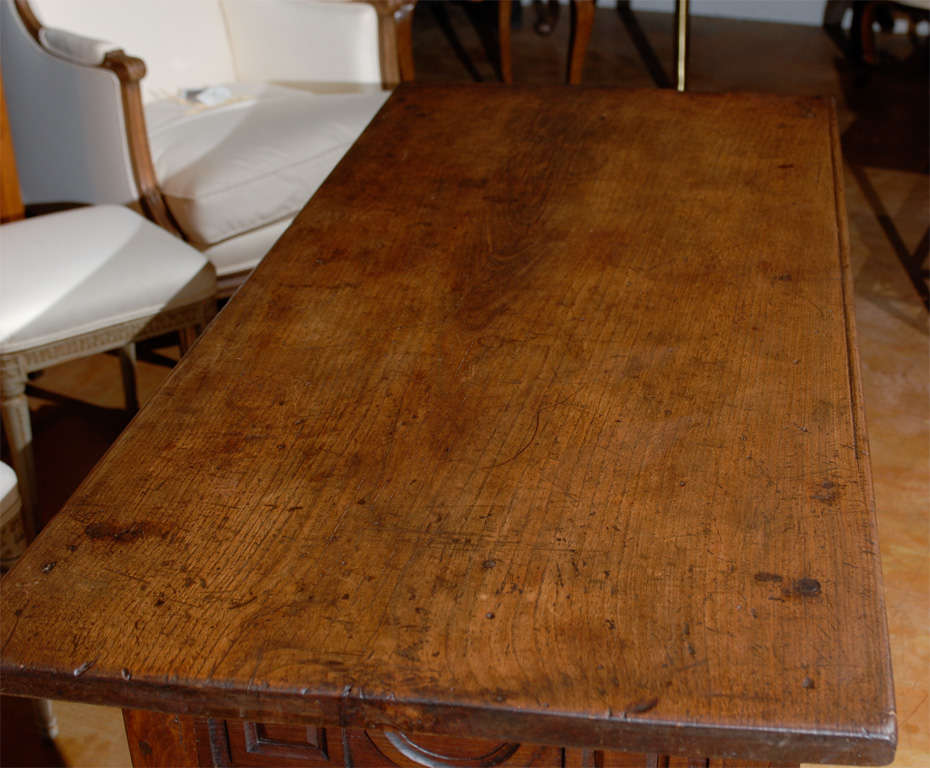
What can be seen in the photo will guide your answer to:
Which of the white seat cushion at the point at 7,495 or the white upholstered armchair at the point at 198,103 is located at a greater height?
the white upholstered armchair at the point at 198,103

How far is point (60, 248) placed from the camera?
1.61 metres

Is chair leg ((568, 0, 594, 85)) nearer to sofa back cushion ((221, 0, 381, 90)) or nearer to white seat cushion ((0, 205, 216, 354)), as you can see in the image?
sofa back cushion ((221, 0, 381, 90))

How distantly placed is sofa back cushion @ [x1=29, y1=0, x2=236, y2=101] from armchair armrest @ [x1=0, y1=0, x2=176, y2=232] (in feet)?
0.40

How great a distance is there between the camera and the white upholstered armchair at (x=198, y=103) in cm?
202

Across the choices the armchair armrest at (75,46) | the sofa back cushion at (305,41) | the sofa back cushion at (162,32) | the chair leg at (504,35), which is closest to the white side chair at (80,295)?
the armchair armrest at (75,46)

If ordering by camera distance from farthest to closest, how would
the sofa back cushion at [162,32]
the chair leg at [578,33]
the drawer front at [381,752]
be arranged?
1. the chair leg at [578,33]
2. the sofa back cushion at [162,32]
3. the drawer front at [381,752]

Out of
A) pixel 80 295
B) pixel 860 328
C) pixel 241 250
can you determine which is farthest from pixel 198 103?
pixel 860 328

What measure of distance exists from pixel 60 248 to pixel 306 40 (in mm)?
1091

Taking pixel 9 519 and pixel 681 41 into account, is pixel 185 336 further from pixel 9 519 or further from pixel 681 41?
pixel 681 41

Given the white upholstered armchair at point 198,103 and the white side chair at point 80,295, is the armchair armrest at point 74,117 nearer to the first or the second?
the white upholstered armchair at point 198,103

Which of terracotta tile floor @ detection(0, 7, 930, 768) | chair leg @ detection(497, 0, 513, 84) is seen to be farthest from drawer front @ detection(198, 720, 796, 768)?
chair leg @ detection(497, 0, 513, 84)

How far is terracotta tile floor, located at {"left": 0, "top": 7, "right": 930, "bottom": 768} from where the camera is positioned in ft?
4.65

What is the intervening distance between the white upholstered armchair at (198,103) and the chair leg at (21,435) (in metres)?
0.63

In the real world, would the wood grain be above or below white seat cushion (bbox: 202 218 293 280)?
above
